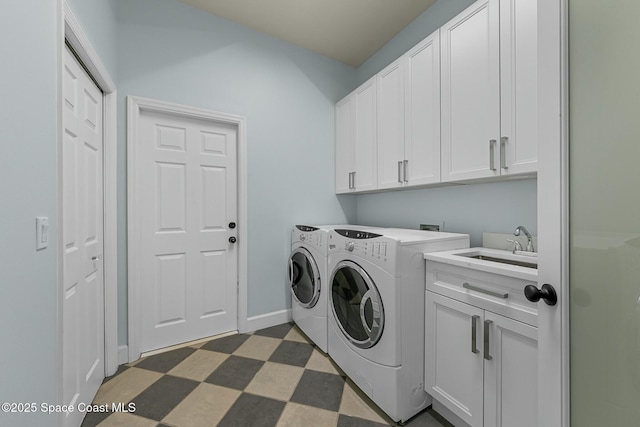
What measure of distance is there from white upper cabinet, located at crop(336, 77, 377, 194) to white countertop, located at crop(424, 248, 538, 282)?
0.98 m

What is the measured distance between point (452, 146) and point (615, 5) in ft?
3.26

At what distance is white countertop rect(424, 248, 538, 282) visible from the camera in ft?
3.35

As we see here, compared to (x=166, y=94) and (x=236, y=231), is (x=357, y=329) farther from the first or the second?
(x=166, y=94)

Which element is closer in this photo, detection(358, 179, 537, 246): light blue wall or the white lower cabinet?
the white lower cabinet

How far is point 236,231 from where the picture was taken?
2396mm

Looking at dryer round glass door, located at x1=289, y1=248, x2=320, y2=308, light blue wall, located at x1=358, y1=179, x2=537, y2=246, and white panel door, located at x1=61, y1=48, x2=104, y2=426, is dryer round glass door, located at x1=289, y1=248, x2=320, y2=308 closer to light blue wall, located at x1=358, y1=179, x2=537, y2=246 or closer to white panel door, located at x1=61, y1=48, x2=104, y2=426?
light blue wall, located at x1=358, y1=179, x2=537, y2=246

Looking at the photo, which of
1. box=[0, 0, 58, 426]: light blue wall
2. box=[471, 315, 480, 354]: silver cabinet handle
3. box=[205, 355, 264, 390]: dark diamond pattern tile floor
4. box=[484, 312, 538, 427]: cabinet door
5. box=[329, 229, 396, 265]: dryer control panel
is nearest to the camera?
box=[0, 0, 58, 426]: light blue wall

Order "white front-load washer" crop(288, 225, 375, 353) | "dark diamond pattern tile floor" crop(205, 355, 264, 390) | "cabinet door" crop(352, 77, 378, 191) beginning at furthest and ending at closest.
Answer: "cabinet door" crop(352, 77, 378, 191) → "white front-load washer" crop(288, 225, 375, 353) → "dark diamond pattern tile floor" crop(205, 355, 264, 390)

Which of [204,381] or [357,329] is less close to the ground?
[357,329]

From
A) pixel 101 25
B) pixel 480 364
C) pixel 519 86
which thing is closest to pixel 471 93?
pixel 519 86

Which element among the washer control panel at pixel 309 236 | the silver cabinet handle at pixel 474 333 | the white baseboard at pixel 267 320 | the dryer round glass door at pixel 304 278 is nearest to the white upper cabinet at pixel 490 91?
the silver cabinet handle at pixel 474 333

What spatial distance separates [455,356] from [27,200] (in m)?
1.80

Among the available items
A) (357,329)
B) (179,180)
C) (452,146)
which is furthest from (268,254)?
(452,146)

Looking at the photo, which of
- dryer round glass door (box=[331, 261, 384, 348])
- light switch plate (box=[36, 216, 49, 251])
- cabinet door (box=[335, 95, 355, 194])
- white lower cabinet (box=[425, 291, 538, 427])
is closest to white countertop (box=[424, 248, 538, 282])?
white lower cabinet (box=[425, 291, 538, 427])
